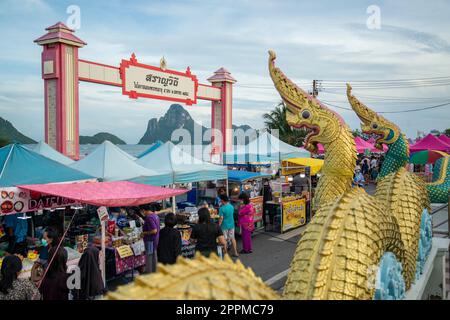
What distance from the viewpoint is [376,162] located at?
2483 centimetres

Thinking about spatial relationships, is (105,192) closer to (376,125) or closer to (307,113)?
(307,113)

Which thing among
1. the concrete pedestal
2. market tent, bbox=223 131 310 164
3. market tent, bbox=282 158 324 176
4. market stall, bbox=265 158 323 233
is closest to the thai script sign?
market tent, bbox=223 131 310 164

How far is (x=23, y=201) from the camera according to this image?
5520mm

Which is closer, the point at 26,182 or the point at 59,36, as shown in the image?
the point at 26,182

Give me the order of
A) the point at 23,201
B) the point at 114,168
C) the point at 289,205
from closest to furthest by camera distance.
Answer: the point at 23,201 < the point at 114,168 < the point at 289,205

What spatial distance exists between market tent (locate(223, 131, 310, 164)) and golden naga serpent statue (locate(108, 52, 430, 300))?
8.11 metres

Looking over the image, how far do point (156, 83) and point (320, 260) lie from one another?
42.1 feet

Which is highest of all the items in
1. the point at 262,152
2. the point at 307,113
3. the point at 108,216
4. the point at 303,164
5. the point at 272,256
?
the point at 307,113

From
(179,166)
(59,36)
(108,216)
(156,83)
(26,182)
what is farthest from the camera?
(156,83)

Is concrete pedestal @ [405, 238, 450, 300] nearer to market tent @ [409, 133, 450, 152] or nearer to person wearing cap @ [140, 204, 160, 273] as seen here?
person wearing cap @ [140, 204, 160, 273]

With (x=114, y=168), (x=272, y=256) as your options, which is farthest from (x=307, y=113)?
(x=114, y=168)

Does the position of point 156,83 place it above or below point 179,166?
above

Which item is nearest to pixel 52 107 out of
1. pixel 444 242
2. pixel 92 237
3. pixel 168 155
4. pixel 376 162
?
pixel 168 155

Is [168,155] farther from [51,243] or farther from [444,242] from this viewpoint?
[444,242]
